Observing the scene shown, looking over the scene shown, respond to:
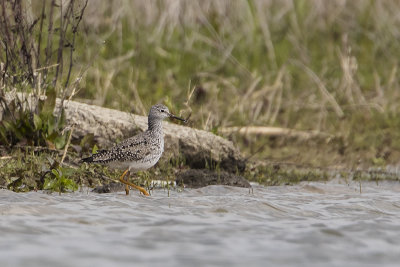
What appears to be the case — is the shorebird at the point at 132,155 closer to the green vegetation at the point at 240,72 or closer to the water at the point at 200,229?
the water at the point at 200,229

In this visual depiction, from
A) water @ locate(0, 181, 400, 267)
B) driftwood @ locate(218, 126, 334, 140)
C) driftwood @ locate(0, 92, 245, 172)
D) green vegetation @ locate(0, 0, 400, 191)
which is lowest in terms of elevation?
water @ locate(0, 181, 400, 267)

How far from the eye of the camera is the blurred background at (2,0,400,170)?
451 inches

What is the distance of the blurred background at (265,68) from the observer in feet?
37.6

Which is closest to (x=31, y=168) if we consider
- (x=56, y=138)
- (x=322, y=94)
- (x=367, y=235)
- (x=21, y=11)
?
(x=56, y=138)

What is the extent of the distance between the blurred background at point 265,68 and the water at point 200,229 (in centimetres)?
291

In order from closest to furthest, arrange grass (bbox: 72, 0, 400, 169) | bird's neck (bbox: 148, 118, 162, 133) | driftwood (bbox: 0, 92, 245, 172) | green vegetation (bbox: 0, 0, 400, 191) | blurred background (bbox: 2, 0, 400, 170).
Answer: bird's neck (bbox: 148, 118, 162, 133) → green vegetation (bbox: 0, 0, 400, 191) → driftwood (bbox: 0, 92, 245, 172) → blurred background (bbox: 2, 0, 400, 170) → grass (bbox: 72, 0, 400, 169)

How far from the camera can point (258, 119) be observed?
12.0 m

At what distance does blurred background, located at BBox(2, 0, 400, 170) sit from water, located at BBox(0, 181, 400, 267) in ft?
9.56

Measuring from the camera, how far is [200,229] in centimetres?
612

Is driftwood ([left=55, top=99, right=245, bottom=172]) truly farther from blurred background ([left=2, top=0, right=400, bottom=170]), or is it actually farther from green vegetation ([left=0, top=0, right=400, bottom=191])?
blurred background ([left=2, top=0, right=400, bottom=170])

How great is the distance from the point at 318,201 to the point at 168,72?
6.13 m

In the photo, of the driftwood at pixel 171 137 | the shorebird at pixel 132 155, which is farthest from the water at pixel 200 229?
the driftwood at pixel 171 137

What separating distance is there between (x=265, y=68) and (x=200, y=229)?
26.3 feet

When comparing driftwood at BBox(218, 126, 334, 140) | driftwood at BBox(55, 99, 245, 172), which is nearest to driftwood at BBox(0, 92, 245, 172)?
driftwood at BBox(55, 99, 245, 172)
